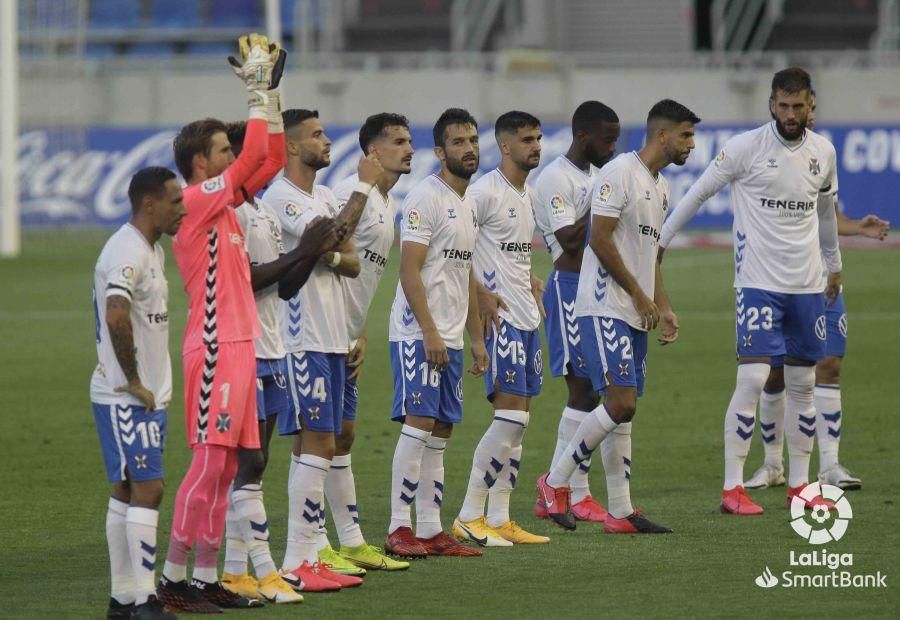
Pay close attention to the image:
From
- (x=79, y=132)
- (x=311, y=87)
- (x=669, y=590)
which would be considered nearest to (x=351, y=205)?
(x=669, y=590)

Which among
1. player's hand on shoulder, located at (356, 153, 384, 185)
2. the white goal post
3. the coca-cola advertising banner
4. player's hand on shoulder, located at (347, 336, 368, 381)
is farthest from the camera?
the coca-cola advertising banner

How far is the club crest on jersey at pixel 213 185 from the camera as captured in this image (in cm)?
689

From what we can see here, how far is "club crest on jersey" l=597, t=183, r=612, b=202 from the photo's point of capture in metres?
8.84

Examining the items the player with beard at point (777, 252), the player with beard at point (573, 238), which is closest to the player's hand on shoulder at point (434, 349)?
the player with beard at point (573, 238)

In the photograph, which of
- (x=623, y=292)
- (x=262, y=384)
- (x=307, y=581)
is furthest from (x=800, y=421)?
(x=262, y=384)

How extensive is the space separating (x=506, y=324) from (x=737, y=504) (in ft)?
5.79

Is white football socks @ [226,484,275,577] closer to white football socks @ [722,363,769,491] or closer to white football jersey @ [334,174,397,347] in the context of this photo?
white football jersey @ [334,174,397,347]

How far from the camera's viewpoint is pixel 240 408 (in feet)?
22.4

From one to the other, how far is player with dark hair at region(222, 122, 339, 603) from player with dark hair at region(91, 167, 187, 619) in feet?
1.94

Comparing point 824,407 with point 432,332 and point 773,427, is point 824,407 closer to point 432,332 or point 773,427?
point 773,427

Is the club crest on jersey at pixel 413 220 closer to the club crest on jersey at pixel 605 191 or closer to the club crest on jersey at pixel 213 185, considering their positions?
the club crest on jersey at pixel 605 191

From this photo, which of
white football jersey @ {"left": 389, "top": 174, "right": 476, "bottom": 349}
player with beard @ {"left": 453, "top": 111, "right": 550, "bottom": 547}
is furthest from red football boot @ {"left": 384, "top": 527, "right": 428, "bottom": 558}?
white football jersey @ {"left": 389, "top": 174, "right": 476, "bottom": 349}

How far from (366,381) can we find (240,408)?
865 cm

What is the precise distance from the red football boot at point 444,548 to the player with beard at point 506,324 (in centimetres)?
37
